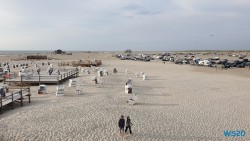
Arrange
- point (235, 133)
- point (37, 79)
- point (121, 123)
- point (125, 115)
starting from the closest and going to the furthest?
point (121, 123) → point (235, 133) → point (125, 115) → point (37, 79)

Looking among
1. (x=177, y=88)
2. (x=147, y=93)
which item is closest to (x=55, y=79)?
(x=147, y=93)

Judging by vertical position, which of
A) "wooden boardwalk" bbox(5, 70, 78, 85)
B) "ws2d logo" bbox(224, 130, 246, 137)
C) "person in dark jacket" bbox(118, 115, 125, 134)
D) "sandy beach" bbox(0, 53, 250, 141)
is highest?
"wooden boardwalk" bbox(5, 70, 78, 85)

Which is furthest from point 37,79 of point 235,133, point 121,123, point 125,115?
point 235,133

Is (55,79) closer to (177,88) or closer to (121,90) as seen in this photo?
(121,90)

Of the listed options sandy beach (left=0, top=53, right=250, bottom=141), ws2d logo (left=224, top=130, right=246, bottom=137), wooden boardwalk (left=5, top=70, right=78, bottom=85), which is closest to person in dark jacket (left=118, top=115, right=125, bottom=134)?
sandy beach (left=0, top=53, right=250, bottom=141)

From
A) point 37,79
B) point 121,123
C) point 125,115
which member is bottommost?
point 125,115

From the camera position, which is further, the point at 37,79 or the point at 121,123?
the point at 37,79

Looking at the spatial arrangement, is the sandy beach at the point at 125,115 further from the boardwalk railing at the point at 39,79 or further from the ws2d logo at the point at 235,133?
the boardwalk railing at the point at 39,79

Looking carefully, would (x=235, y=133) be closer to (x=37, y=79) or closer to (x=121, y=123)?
(x=121, y=123)

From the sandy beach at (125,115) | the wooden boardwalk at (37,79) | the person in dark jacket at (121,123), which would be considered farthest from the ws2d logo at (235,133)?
the wooden boardwalk at (37,79)

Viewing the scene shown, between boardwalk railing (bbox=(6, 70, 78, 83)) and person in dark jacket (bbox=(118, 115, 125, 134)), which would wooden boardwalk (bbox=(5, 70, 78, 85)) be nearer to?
boardwalk railing (bbox=(6, 70, 78, 83))

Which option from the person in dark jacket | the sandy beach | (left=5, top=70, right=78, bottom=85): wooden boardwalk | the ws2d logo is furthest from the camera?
(left=5, top=70, right=78, bottom=85): wooden boardwalk

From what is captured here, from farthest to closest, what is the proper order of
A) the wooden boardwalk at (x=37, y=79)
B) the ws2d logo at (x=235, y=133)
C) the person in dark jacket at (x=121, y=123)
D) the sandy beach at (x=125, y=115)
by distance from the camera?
the wooden boardwalk at (x=37, y=79) → the ws2d logo at (x=235, y=133) → the sandy beach at (x=125, y=115) → the person in dark jacket at (x=121, y=123)

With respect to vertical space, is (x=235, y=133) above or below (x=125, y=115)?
below
